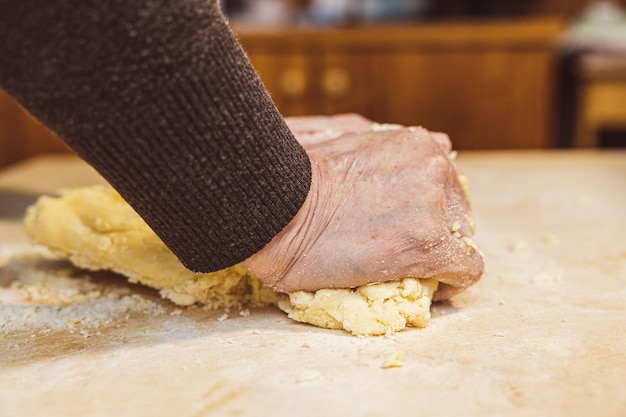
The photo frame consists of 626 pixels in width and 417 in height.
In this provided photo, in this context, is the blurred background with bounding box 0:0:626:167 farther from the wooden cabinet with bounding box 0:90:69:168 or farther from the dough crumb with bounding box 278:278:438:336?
the dough crumb with bounding box 278:278:438:336

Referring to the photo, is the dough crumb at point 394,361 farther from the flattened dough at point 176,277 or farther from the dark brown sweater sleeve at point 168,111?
the dark brown sweater sleeve at point 168,111

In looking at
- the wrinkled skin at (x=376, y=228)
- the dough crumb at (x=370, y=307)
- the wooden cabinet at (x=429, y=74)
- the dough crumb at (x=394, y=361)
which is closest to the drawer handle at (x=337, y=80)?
the wooden cabinet at (x=429, y=74)

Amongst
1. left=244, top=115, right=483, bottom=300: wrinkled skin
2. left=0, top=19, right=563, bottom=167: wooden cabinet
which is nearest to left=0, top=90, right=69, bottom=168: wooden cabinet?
left=0, top=19, right=563, bottom=167: wooden cabinet

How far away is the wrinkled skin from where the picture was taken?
86 centimetres

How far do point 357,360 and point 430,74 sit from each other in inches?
74.4

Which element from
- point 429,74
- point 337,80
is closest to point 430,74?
point 429,74

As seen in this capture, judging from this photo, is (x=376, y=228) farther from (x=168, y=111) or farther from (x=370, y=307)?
(x=168, y=111)

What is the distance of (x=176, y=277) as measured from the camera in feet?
3.12

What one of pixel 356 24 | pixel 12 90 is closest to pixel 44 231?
pixel 12 90

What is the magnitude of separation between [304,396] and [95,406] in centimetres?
21

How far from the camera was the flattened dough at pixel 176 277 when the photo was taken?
862 mm

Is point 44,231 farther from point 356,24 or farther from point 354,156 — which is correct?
point 356,24

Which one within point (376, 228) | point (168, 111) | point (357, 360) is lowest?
point (357, 360)

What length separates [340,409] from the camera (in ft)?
2.29
